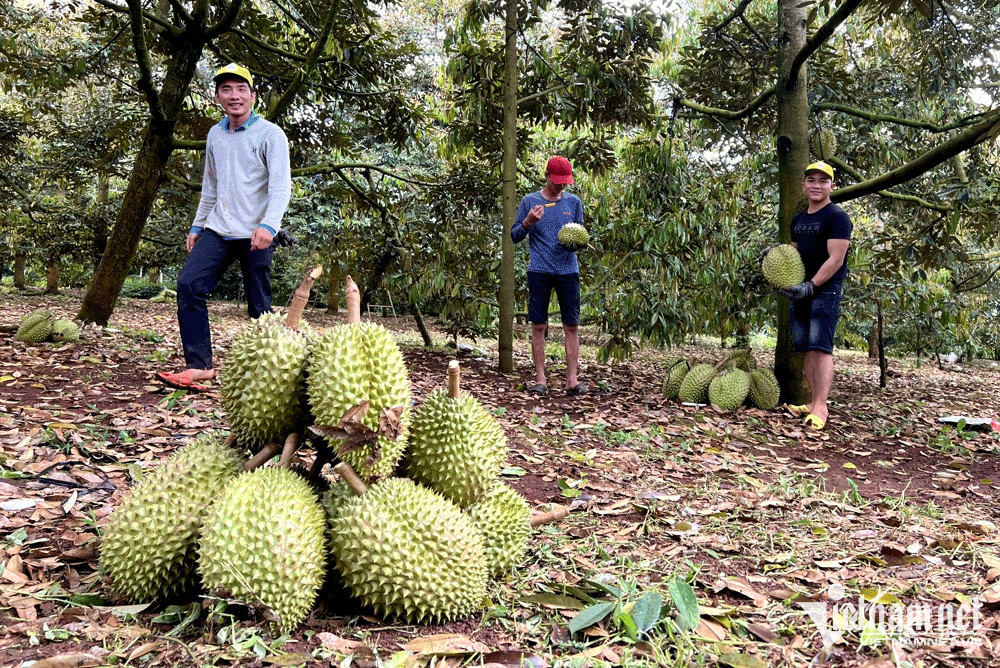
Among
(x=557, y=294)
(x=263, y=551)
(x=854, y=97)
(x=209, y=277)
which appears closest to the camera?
(x=263, y=551)

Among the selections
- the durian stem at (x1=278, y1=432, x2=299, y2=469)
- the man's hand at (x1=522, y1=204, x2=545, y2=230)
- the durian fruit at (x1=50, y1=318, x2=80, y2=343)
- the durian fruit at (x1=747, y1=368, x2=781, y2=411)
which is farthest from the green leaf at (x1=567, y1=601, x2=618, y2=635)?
the durian fruit at (x1=50, y1=318, x2=80, y2=343)

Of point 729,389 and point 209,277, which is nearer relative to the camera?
point 209,277

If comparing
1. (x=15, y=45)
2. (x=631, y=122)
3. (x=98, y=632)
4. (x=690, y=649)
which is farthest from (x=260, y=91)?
(x=690, y=649)

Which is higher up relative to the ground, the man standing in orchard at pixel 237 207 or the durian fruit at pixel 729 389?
the man standing in orchard at pixel 237 207

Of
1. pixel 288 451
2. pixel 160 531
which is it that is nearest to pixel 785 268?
pixel 288 451

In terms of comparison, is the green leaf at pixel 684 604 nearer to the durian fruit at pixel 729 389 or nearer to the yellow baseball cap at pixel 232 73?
the yellow baseball cap at pixel 232 73

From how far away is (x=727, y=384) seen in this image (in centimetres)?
562

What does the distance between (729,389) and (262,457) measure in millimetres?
4580

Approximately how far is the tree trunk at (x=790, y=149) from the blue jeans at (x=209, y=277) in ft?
14.1

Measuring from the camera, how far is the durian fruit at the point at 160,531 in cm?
168

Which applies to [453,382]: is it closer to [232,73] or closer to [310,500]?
[310,500]

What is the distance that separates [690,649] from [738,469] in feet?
7.50

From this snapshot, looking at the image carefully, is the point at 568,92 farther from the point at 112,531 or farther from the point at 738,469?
the point at 112,531

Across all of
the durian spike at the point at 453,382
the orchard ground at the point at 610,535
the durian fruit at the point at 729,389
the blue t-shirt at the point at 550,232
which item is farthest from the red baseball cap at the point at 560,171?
the durian spike at the point at 453,382
